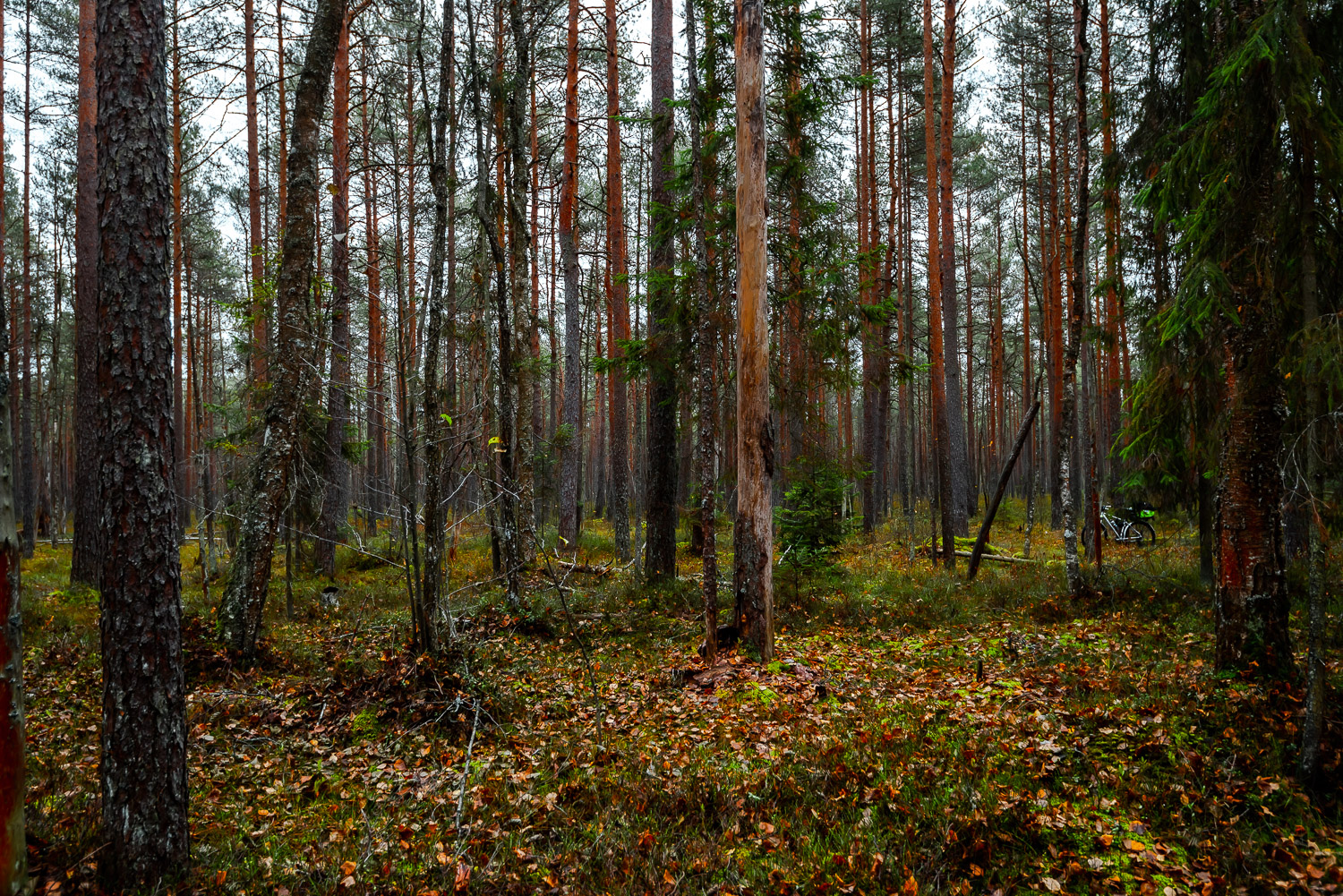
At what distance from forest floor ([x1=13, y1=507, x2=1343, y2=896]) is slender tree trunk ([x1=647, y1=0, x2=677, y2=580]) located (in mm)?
2336

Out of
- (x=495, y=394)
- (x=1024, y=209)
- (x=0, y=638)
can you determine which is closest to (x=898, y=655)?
(x=495, y=394)

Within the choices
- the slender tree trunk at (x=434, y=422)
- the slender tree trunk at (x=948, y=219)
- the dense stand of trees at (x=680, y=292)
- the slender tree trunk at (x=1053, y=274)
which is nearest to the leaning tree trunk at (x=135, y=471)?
the dense stand of trees at (x=680, y=292)

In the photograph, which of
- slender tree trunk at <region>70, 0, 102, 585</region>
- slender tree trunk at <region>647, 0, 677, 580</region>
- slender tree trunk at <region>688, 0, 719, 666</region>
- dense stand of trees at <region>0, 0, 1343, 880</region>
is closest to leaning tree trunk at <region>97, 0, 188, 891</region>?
dense stand of trees at <region>0, 0, 1343, 880</region>

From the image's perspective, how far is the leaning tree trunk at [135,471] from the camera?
3.44m

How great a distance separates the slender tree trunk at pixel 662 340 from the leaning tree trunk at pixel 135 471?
680 centimetres

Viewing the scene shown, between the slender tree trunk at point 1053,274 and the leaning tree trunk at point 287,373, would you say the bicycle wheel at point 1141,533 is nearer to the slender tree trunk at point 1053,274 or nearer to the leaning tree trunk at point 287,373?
the slender tree trunk at point 1053,274

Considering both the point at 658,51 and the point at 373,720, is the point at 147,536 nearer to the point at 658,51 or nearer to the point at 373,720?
the point at 373,720

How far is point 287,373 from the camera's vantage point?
7.84 meters

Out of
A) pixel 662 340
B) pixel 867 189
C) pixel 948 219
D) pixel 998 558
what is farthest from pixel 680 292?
pixel 867 189

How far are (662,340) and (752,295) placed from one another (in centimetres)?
285

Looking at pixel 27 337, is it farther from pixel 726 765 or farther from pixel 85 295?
pixel 726 765

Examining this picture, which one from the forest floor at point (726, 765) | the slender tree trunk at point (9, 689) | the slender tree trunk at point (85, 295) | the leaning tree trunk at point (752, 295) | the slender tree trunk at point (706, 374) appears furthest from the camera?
the slender tree trunk at point (85, 295)

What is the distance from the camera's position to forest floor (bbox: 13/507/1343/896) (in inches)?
152

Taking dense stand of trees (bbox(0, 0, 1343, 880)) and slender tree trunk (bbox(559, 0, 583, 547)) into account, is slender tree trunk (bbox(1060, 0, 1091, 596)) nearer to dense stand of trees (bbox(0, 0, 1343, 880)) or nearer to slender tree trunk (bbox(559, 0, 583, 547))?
dense stand of trees (bbox(0, 0, 1343, 880))
